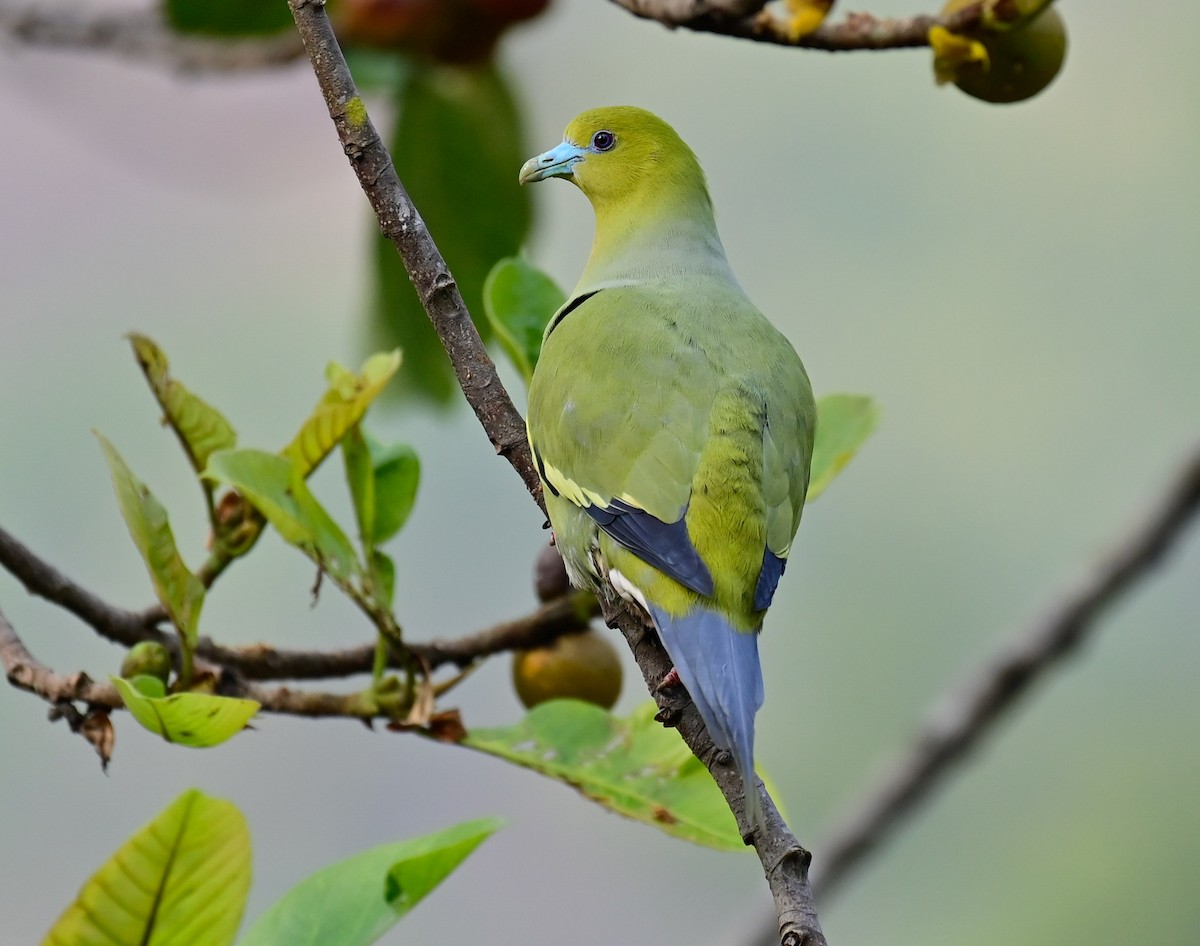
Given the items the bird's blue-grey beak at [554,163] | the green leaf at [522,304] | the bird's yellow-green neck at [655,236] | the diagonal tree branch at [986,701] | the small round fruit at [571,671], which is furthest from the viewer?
the diagonal tree branch at [986,701]

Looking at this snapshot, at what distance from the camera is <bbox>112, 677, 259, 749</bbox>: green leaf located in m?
1.32

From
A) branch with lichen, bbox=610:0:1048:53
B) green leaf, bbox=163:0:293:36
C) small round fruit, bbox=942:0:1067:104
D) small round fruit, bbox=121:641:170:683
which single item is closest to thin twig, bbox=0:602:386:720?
small round fruit, bbox=121:641:170:683

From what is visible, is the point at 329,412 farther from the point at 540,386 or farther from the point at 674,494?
the point at 674,494

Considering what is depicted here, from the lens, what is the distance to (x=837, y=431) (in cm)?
190

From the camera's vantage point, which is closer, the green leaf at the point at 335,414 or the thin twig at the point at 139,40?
the green leaf at the point at 335,414

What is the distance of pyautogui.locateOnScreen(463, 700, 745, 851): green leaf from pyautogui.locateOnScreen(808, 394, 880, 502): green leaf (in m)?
0.40

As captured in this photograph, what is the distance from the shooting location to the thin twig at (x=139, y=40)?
2.36m

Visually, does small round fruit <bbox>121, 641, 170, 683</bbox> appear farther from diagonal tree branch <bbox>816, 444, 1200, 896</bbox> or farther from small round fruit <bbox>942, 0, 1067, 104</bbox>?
diagonal tree branch <bbox>816, 444, 1200, 896</bbox>

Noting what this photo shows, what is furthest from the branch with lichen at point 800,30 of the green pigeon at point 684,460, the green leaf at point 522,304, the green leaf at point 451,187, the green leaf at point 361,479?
the green leaf at point 451,187

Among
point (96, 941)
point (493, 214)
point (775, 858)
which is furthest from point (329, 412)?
point (493, 214)

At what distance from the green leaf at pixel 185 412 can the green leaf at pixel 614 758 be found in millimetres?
463

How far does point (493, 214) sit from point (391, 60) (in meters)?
0.32

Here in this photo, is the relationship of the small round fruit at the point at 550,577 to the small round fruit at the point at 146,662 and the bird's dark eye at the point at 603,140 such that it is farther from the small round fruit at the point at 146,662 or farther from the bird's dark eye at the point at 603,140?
the bird's dark eye at the point at 603,140

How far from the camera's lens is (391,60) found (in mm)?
2492
